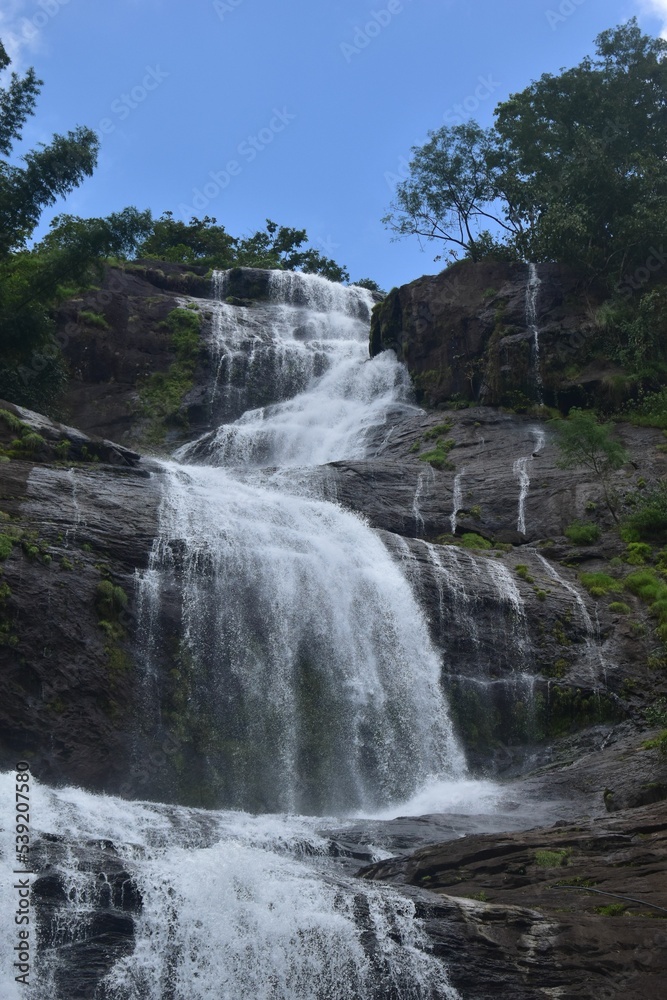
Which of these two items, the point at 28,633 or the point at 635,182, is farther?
the point at 635,182

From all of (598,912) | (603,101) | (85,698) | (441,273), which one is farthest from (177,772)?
(603,101)

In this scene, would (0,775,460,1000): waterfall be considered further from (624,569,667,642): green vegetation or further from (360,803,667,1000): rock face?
(624,569,667,642): green vegetation

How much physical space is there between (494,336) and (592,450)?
30.8ft

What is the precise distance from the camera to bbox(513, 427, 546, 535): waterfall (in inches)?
1004

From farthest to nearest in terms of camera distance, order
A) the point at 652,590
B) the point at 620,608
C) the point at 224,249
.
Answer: the point at 224,249
the point at 652,590
the point at 620,608

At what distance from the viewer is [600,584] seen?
22672mm

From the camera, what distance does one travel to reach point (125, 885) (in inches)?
415

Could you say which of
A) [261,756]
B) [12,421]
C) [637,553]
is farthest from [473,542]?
[12,421]

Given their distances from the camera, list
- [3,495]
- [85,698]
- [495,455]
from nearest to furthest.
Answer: [85,698]
[3,495]
[495,455]

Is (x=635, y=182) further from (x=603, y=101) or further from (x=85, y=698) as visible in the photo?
(x=85, y=698)

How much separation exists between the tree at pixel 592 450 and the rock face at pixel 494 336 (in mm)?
5363

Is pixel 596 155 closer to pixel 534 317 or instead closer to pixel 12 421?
pixel 534 317

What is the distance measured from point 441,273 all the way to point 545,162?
645 cm

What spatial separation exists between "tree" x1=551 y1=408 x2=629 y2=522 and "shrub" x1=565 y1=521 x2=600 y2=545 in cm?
72
